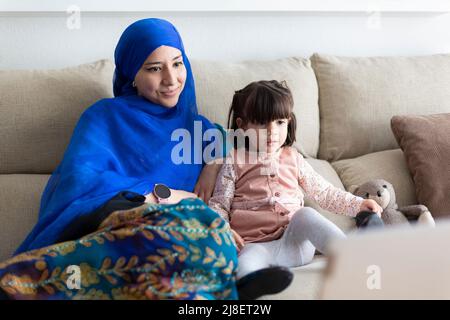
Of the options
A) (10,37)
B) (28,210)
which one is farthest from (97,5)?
(28,210)

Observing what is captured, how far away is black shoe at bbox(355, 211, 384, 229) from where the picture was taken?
1.81 meters

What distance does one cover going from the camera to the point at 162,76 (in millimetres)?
2035

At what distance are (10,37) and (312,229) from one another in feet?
4.55

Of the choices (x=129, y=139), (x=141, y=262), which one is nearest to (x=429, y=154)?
(x=129, y=139)

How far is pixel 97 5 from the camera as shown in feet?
8.11

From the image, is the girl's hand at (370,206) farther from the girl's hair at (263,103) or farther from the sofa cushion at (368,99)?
the sofa cushion at (368,99)

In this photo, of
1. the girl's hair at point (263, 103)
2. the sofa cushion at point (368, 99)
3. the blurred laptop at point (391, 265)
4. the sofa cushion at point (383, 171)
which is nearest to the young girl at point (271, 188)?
the girl's hair at point (263, 103)

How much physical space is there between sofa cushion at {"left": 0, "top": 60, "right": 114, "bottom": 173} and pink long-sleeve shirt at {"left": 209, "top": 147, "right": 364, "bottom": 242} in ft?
1.80

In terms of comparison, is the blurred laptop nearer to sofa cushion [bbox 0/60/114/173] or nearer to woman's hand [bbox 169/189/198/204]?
woman's hand [bbox 169/189/198/204]

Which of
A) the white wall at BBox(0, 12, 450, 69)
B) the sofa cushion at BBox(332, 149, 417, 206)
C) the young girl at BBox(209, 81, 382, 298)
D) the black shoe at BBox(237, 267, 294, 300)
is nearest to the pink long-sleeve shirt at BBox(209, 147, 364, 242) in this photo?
the young girl at BBox(209, 81, 382, 298)

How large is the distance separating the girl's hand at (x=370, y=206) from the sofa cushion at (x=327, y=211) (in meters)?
0.16

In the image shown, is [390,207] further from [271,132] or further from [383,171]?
[271,132]

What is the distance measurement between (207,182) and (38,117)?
60cm
